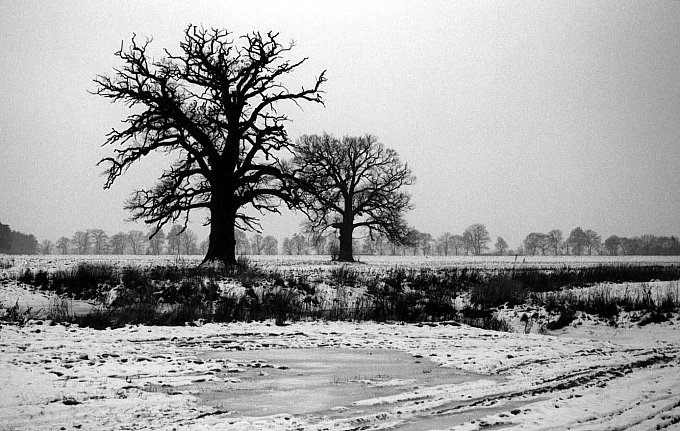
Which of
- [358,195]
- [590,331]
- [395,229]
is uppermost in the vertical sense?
[358,195]

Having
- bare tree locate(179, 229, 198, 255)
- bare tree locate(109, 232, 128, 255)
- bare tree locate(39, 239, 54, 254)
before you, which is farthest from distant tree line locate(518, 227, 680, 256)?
bare tree locate(39, 239, 54, 254)

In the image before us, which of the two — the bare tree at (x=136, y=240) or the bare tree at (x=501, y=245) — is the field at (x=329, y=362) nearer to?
the bare tree at (x=136, y=240)

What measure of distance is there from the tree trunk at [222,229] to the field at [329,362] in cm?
708

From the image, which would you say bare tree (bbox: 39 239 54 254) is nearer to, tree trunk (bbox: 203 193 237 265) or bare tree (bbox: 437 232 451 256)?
bare tree (bbox: 437 232 451 256)

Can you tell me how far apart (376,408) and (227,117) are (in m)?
21.7

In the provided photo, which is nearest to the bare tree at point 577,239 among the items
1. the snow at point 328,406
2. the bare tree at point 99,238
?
the bare tree at point 99,238

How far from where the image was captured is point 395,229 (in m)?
44.1

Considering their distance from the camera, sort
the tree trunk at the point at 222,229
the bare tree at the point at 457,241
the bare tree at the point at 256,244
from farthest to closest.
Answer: the bare tree at the point at 457,241, the bare tree at the point at 256,244, the tree trunk at the point at 222,229

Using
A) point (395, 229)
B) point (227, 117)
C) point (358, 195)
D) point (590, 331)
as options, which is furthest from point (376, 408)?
point (358, 195)

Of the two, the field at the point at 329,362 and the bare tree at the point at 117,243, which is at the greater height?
the bare tree at the point at 117,243

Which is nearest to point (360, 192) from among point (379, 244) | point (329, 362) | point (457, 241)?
point (329, 362)

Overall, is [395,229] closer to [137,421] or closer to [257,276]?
[257,276]

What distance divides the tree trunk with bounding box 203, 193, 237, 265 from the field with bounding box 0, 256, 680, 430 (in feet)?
23.2

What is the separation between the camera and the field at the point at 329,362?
19.1ft
